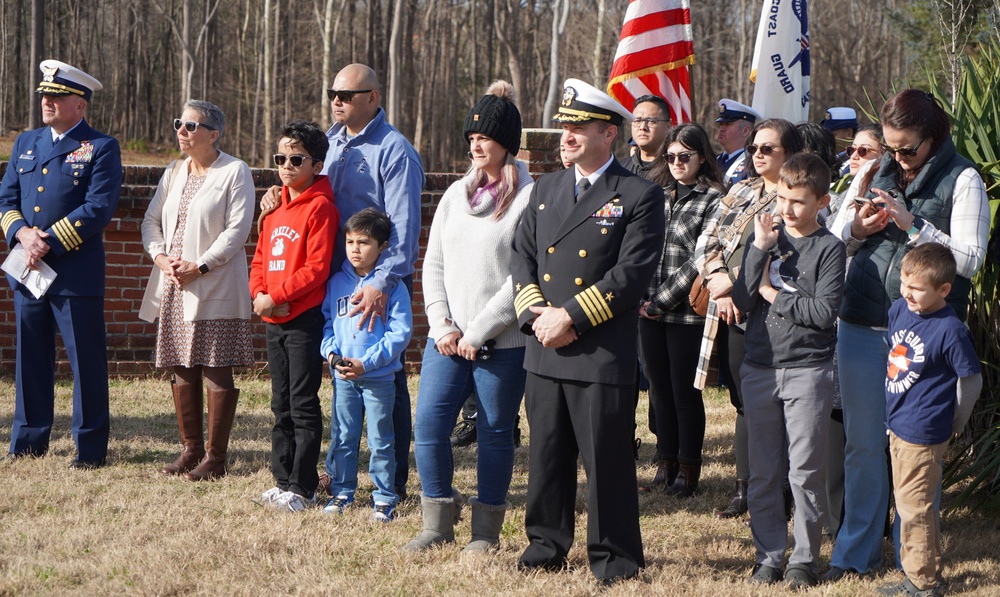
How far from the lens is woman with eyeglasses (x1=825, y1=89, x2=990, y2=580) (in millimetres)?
3822

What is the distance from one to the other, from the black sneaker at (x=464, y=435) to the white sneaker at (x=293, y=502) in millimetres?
1544

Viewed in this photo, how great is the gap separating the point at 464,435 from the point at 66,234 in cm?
245

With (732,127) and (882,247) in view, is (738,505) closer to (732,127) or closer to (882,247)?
(882,247)

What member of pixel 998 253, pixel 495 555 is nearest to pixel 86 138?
pixel 495 555

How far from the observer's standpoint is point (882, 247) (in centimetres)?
394

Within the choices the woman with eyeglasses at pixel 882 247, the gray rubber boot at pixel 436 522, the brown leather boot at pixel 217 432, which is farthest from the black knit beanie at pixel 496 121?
the brown leather boot at pixel 217 432

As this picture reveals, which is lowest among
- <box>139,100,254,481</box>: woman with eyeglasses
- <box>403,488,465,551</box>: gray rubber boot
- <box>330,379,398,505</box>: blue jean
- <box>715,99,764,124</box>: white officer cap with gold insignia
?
<box>403,488,465,551</box>: gray rubber boot

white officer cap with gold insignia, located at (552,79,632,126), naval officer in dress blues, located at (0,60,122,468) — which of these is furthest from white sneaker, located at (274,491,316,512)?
white officer cap with gold insignia, located at (552,79,632,126)

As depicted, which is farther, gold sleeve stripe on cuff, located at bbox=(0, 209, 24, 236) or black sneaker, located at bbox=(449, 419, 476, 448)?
black sneaker, located at bbox=(449, 419, 476, 448)

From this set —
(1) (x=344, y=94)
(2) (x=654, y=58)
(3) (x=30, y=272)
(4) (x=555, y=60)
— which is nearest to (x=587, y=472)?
(1) (x=344, y=94)

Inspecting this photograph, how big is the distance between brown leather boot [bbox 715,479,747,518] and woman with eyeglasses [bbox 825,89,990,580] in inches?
31.8

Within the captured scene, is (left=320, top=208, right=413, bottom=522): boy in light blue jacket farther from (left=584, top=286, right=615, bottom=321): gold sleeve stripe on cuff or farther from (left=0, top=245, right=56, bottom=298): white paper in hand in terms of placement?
(left=0, top=245, right=56, bottom=298): white paper in hand

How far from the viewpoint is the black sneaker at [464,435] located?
6.28m

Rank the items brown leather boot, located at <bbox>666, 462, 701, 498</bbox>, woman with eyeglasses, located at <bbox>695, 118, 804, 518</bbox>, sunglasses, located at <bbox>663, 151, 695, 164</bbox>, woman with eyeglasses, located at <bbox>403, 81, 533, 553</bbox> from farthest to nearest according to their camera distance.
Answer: brown leather boot, located at <bbox>666, 462, 701, 498</bbox> < sunglasses, located at <bbox>663, 151, 695, 164</bbox> < woman with eyeglasses, located at <bbox>695, 118, 804, 518</bbox> < woman with eyeglasses, located at <bbox>403, 81, 533, 553</bbox>
